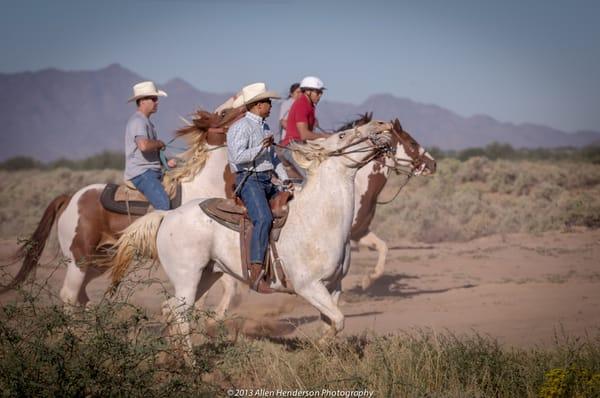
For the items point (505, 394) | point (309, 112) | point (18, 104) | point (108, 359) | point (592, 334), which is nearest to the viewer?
point (108, 359)

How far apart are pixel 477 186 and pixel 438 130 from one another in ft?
389

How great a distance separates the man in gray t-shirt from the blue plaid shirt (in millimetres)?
1990

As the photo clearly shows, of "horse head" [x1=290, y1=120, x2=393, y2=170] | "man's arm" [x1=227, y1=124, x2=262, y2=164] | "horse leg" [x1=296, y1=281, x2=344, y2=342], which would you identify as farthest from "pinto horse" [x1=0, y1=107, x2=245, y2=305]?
"horse leg" [x1=296, y1=281, x2=344, y2=342]

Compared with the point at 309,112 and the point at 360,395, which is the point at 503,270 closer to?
the point at 309,112

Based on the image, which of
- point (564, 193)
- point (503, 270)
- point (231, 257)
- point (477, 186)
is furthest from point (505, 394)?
point (477, 186)

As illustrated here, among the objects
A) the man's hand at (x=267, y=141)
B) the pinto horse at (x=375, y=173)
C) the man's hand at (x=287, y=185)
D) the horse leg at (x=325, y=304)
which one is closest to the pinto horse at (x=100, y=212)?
the pinto horse at (x=375, y=173)

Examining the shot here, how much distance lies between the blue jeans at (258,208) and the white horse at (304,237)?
0.21 m

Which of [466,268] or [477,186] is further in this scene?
[477,186]

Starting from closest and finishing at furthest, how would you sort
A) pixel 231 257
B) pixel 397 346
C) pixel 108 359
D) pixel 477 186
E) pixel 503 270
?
pixel 108 359 → pixel 397 346 → pixel 231 257 → pixel 503 270 → pixel 477 186

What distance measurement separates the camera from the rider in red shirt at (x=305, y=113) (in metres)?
11.9

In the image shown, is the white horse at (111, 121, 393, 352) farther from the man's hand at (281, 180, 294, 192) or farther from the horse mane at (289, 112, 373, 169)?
the man's hand at (281, 180, 294, 192)

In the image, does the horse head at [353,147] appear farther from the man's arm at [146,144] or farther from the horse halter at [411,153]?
the horse halter at [411,153]

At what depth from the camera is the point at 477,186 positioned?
107ft

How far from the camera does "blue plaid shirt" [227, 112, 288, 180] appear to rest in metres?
8.58
